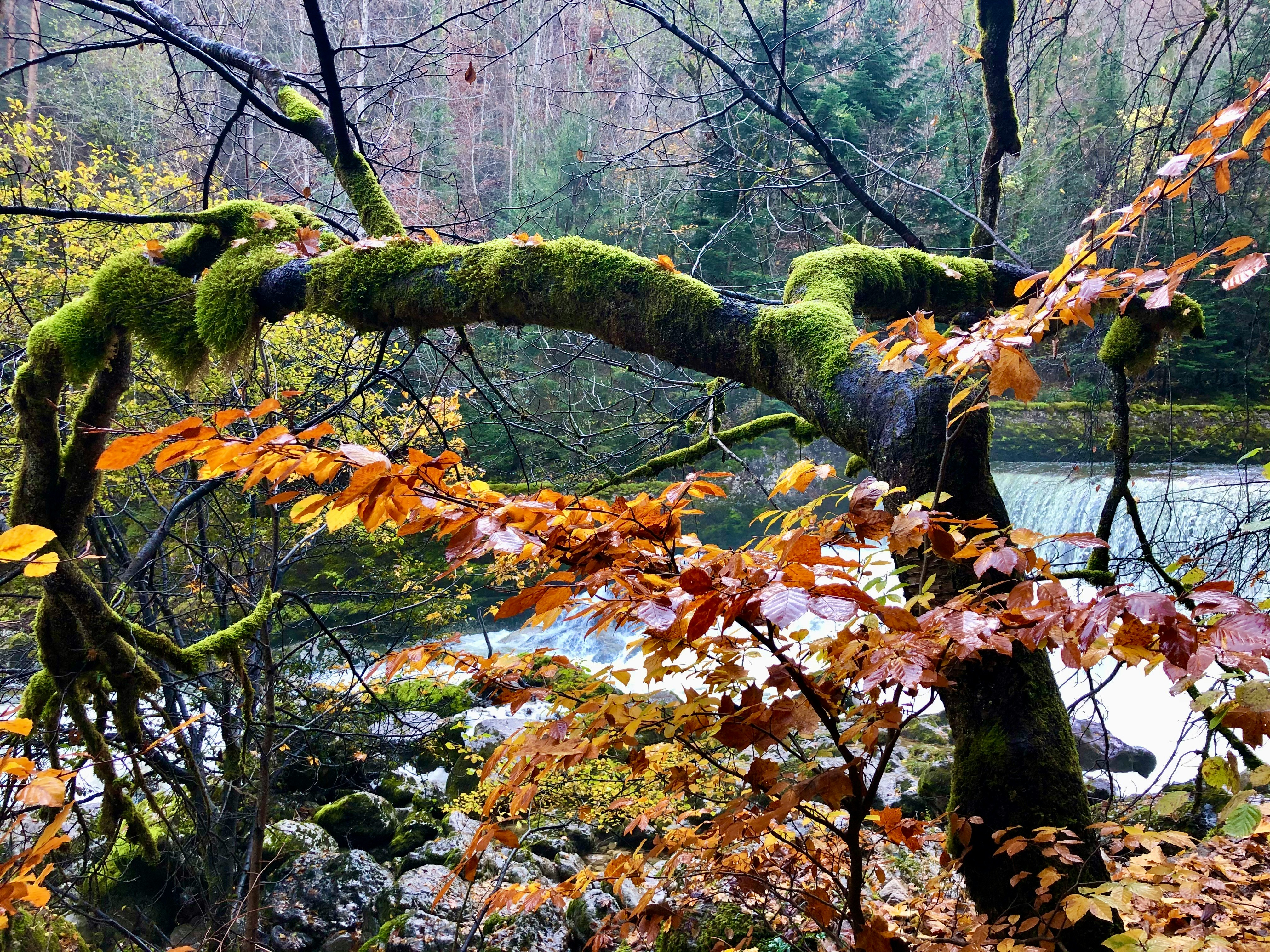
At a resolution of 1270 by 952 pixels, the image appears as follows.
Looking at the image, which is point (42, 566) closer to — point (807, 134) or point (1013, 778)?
point (1013, 778)

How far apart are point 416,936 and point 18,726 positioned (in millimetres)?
3555

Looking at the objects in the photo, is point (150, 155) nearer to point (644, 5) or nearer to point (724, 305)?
point (644, 5)

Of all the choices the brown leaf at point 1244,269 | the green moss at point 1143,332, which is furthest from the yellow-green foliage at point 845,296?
the brown leaf at point 1244,269

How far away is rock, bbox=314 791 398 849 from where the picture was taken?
5.86 metres

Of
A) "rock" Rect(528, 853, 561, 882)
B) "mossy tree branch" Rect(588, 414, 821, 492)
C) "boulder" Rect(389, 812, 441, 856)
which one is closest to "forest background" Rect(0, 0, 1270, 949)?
"mossy tree branch" Rect(588, 414, 821, 492)

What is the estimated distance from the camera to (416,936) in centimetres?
393

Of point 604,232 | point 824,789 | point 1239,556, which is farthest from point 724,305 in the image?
point 604,232

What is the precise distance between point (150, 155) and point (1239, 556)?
1422 cm

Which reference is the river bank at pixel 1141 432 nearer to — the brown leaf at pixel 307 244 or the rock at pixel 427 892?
the rock at pixel 427 892

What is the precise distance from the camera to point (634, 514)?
1169 millimetres

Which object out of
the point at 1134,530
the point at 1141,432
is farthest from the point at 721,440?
the point at 1141,432

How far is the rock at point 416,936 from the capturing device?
3873 mm

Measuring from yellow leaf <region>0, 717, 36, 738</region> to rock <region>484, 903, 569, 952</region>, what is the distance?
3229 mm

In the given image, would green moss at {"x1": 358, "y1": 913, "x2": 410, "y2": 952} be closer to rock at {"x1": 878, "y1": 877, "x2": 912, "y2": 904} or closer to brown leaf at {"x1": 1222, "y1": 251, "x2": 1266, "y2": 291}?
rock at {"x1": 878, "y1": 877, "x2": 912, "y2": 904}
